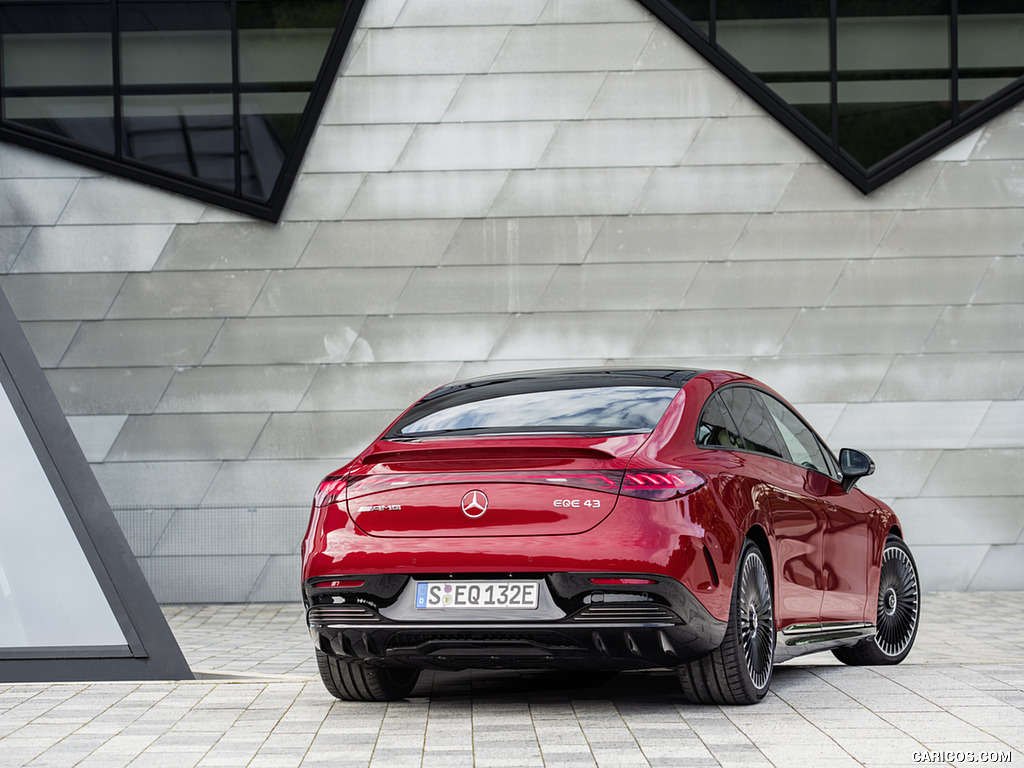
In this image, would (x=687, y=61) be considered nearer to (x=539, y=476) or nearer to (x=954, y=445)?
(x=954, y=445)

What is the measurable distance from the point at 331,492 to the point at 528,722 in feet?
4.01

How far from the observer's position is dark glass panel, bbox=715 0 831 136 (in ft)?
39.3

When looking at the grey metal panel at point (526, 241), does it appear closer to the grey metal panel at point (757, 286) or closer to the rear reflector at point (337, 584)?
the grey metal panel at point (757, 286)

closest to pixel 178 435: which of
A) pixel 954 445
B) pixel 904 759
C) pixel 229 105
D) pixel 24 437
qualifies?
pixel 229 105

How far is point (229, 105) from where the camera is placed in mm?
12062

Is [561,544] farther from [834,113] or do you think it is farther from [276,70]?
[276,70]

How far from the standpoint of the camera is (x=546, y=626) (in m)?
5.01

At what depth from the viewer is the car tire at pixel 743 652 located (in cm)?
534

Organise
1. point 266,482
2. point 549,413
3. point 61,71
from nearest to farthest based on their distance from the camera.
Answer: point 549,413, point 266,482, point 61,71

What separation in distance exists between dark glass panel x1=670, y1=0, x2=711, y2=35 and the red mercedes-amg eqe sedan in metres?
6.84

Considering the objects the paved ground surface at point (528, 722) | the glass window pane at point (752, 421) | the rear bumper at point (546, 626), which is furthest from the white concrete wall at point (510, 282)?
the rear bumper at point (546, 626)

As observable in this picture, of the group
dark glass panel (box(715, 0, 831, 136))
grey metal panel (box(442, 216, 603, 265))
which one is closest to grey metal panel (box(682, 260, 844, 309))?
grey metal panel (box(442, 216, 603, 265))

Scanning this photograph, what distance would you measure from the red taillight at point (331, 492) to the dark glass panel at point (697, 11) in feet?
25.5

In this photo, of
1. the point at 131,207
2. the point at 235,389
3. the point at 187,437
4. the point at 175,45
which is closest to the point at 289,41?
the point at 175,45
